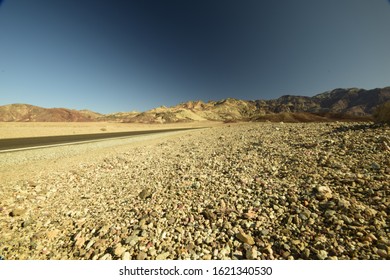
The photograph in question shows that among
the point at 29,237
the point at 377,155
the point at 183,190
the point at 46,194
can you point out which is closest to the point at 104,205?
the point at 29,237

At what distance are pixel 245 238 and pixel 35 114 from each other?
171 meters

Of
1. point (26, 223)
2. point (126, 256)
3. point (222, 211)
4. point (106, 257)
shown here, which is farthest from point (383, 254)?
point (26, 223)

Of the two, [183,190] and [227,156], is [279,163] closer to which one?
[227,156]

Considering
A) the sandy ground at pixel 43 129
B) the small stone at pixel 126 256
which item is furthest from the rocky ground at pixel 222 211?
the sandy ground at pixel 43 129

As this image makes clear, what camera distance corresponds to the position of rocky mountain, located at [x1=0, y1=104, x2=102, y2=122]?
115125 millimetres

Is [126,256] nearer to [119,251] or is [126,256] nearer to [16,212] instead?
[119,251]

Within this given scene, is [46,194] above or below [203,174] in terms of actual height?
below

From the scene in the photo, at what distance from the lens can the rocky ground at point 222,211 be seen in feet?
9.89

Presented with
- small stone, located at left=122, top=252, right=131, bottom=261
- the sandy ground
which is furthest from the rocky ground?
the sandy ground

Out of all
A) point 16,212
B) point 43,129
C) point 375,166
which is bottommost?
point 16,212

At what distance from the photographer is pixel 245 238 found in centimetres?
315
